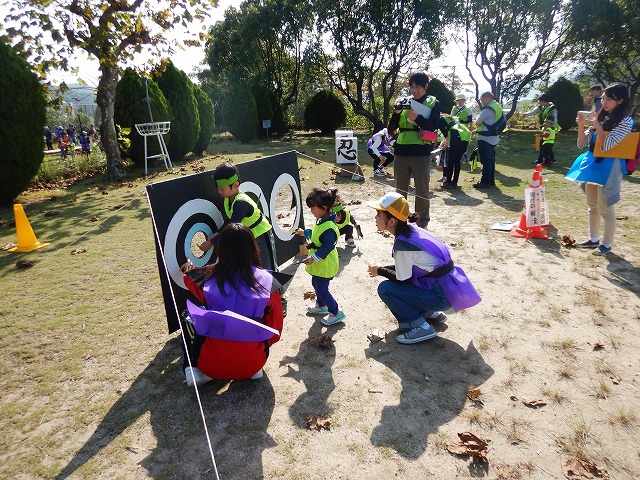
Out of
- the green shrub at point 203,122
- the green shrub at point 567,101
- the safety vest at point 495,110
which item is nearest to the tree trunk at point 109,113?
the green shrub at point 203,122

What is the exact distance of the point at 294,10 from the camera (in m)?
24.6

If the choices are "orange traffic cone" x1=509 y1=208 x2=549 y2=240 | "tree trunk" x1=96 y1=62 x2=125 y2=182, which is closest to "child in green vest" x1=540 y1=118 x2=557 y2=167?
"orange traffic cone" x1=509 y1=208 x2=549 y2=240

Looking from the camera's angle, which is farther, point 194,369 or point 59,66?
point 59,66

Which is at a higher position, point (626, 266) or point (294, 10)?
point (294, 10)

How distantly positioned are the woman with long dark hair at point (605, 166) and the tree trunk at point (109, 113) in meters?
11.3

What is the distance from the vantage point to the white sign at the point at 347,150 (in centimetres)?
1203

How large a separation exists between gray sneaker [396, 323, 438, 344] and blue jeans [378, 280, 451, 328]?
0.05m

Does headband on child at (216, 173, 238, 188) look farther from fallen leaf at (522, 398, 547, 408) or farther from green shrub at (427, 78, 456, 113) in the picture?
green shrub at (427, 78, 456, 113)

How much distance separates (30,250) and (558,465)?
302 inches

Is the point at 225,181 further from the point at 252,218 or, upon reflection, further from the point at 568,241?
the point at 568,241

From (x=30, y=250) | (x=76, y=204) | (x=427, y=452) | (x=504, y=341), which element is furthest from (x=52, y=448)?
(x=76, y=204)

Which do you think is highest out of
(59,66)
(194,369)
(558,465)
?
(59,66)

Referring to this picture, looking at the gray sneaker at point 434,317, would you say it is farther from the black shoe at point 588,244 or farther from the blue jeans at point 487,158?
the blue jeans at point 487,158

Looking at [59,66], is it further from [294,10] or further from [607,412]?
[294,10]
